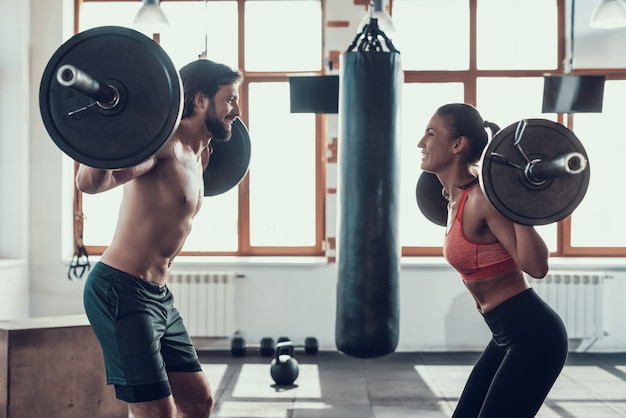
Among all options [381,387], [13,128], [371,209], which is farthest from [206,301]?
[371,209]

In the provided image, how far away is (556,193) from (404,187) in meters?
3.27

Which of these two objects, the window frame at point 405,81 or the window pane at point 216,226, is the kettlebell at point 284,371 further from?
the window pane at point 216,226

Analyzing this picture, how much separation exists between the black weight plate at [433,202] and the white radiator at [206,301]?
2.52 metres

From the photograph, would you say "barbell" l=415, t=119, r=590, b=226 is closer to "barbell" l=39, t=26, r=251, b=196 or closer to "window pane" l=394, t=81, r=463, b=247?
"barbell" l=39, t=26, r=251, b=196

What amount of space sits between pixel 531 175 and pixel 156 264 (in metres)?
1.06

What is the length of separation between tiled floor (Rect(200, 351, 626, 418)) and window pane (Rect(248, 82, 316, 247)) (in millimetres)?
973

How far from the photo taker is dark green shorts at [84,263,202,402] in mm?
1881

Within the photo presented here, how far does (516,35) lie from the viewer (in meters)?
5.12

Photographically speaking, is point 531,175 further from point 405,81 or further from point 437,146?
point 405,81

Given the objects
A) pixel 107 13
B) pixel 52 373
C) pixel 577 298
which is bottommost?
pixel 52 373

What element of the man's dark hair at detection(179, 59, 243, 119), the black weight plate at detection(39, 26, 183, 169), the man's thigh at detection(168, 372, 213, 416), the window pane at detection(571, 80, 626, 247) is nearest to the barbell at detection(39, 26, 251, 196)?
the black weight plate at detection(39, 26, 183, 169)

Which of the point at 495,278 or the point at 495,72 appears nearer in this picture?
the point at 495,278

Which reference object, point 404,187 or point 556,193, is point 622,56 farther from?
point 556,193

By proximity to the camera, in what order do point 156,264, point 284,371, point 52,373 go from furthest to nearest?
point 284,371 → point 52,373 → point 156,264
